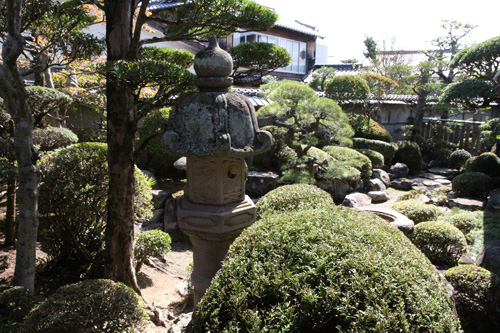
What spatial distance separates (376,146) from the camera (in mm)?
14570

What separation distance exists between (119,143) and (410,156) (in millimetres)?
14237

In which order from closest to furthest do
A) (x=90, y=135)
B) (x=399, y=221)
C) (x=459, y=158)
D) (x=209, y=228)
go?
(x=209, y=228) < (x=399, y=221) < (x=90, y=135) < (x=459, y=158)

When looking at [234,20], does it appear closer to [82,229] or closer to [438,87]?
[82,229]

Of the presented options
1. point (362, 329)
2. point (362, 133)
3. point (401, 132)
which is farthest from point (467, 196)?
point (362, 329)

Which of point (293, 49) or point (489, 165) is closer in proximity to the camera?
point (489, 165)

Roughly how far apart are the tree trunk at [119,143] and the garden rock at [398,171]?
40.2 ft

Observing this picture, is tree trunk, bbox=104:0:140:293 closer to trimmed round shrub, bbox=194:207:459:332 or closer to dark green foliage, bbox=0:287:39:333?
dark green foliage, bbox=0:287:39:333

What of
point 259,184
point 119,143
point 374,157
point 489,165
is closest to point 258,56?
point 119,143

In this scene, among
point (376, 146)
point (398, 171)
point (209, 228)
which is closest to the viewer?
point (209, 228)

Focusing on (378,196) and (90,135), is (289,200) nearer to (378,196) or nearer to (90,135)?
(378,196)

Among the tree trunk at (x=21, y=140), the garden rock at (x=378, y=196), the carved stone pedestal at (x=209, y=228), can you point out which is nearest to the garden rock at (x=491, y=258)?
the carved stone pedestal at (x=209, y=228)

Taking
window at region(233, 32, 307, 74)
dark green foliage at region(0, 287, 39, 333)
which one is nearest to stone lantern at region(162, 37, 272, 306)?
dark green foliage at region(0, 287, 39, 333)

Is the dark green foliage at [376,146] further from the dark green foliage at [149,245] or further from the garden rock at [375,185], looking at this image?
the dark green foliage at [149,245]

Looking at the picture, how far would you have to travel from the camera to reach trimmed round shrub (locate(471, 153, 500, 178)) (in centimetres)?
1212
